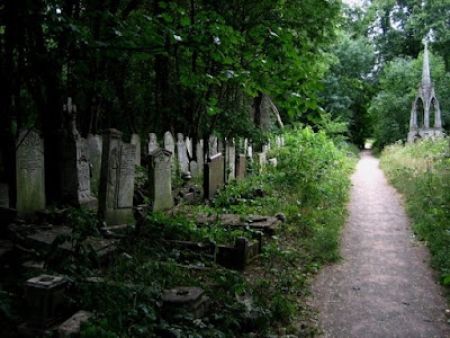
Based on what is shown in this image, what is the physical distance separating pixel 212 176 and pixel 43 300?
6.85 m

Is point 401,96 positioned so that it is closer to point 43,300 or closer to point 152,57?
point 152,57

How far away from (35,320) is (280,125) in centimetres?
1911

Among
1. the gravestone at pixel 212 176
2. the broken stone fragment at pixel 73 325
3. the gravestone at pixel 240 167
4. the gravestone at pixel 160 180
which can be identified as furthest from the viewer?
the gravestone at pixel 240 167

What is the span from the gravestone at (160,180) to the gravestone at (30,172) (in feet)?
6.10

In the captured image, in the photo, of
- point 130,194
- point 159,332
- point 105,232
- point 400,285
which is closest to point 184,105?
point 130,194

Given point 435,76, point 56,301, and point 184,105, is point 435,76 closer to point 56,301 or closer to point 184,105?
point 184,105

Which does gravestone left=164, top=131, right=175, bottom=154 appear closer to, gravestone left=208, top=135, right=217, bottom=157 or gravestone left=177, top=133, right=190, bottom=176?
gravestone left=177, top=133, right=190, bottom=176

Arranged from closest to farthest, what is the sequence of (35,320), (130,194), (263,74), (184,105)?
(35,320)
(263,74)
(130,194)
(184,105)

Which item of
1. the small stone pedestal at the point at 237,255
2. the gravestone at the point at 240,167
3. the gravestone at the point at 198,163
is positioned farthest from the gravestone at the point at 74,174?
the gravestone at the point at 240,167

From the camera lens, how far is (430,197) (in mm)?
10023

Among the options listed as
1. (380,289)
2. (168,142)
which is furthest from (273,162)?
(380,289)

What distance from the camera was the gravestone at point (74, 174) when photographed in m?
7.22

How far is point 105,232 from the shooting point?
601cm

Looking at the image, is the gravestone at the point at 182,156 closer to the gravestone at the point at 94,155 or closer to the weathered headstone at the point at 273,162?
the gravestone at the point at 94,155
